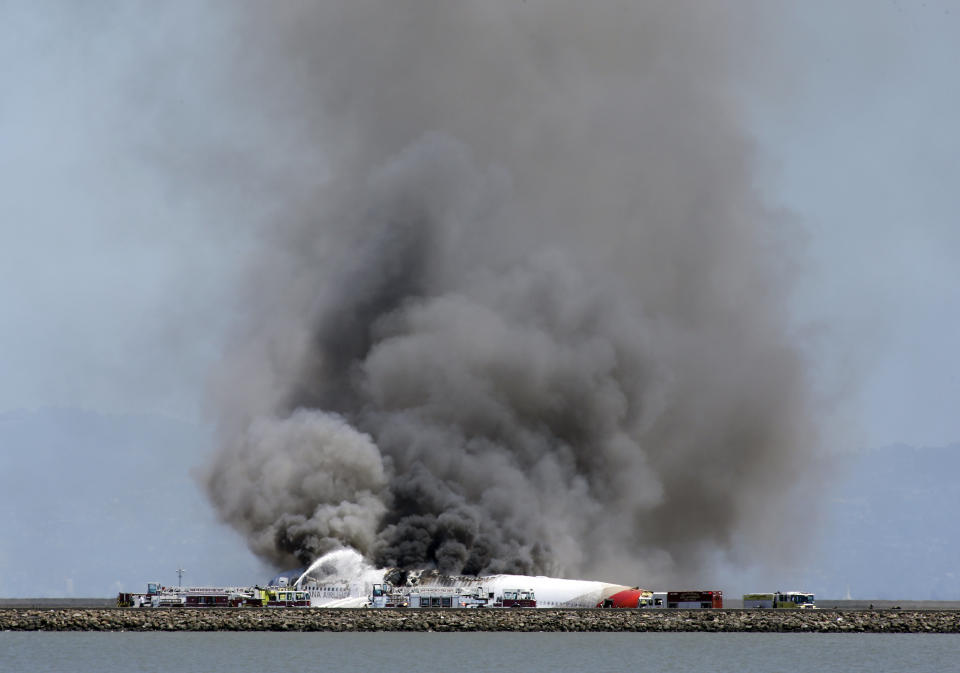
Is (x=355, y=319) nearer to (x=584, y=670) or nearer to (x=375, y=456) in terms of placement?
(x=375, y=456)

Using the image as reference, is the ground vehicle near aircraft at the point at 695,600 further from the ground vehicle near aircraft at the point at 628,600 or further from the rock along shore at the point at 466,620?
the rock along shore at the point at 466,620

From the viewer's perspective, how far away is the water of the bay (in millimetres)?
74812

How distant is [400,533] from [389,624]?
17.8 meters

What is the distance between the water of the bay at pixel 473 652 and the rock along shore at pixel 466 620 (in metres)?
0.67

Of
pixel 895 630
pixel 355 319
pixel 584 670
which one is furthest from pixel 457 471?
pixel 584 670

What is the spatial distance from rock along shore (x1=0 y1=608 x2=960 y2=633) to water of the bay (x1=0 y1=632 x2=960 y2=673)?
673 millimetres

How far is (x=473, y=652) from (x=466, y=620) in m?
11.9

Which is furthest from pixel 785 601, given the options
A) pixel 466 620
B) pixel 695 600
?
pixel 466 620

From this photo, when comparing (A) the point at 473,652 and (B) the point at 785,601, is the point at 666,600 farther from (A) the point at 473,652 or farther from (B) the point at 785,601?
(A) the point at 473,652

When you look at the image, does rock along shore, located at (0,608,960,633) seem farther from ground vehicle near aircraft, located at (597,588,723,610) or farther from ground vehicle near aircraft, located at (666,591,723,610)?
ground vehicle near aircraft, located at (597,588,723,610)

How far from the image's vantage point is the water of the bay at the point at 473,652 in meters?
74.8

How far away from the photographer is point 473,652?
264ft

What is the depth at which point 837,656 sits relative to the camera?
81.1 meters

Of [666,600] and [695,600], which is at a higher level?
[666,600]
